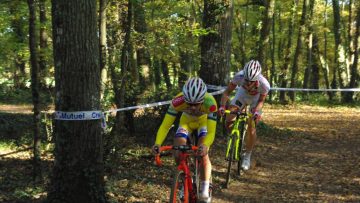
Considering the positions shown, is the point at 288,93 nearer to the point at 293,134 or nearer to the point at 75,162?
the point at 293,134

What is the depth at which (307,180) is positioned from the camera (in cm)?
800

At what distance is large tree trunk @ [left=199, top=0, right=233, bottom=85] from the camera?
1010 centimetres

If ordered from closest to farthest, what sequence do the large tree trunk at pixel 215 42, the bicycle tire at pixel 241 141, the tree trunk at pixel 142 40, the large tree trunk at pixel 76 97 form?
1. the large tree trunk at pixel 76 97
2. the bicycle tire at pixel 241 141
3. the tree trunk at pixel 142 40
4. the large tree trunk at pixel 215 42

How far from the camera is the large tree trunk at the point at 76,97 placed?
5.02 m

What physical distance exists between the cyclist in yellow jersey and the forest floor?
1281 millimetres

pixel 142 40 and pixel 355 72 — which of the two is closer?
pixel 142 40

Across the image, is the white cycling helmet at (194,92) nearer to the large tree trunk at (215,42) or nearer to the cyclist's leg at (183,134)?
the cyclist's leg at (183,134)

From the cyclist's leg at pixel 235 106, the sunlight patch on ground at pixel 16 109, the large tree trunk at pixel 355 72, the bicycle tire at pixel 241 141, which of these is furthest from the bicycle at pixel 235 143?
the large tree trunk at pixel 355 72

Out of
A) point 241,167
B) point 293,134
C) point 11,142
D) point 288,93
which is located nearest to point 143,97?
point 241,167

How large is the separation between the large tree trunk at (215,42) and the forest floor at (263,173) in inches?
66.6

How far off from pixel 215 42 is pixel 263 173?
3531 millimetres

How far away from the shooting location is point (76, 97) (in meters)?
5.10

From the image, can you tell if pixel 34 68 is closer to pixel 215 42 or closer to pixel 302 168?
pixel 215 42

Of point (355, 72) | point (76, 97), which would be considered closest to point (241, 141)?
point (76, 97)
